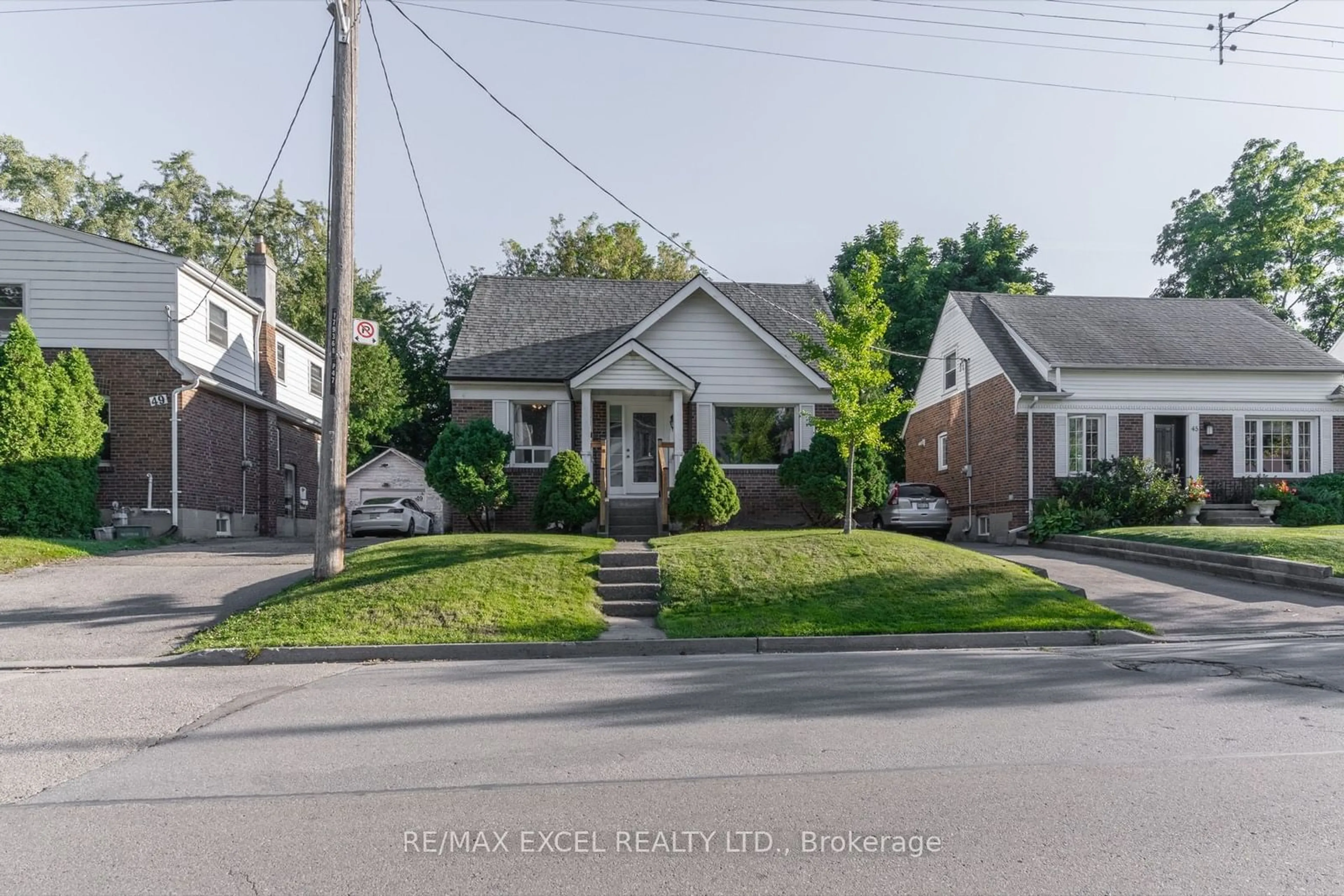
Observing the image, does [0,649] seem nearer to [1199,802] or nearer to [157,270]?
[1199,802]

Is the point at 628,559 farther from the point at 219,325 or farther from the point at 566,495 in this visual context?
the point at 219,325

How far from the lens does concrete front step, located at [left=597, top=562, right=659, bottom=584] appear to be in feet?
43.2

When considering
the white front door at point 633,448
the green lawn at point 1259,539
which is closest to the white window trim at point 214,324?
the white front door at point 633,448

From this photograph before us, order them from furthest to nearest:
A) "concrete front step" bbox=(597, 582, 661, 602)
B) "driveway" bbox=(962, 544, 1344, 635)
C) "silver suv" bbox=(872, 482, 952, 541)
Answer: "silver suv" bbox=(872, 482, 952, 541)
"concrete front step" bbox=(597, 582, 661, 602)
"driveway" bbox=(962, 544, 1344, 635)

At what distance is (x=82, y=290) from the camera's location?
20781 mm

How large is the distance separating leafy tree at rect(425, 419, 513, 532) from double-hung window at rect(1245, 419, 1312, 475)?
1853 cm

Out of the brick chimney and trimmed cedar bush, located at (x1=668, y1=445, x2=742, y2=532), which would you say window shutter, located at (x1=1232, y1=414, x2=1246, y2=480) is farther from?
the brick chimney

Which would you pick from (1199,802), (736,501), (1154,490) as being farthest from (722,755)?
(1154,490)

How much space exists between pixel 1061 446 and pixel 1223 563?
7620 mm

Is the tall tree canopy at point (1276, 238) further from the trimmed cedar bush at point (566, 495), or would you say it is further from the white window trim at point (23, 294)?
the white window trim at point (23, 294)

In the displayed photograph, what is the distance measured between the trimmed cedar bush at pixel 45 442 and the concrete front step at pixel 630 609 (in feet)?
40.6

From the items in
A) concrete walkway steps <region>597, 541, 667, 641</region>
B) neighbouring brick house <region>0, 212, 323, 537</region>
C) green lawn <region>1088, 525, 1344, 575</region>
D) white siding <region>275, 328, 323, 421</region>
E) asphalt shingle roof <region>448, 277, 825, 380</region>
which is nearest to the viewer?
concrete walkway steps <region>597, 541, 667, 641</region>

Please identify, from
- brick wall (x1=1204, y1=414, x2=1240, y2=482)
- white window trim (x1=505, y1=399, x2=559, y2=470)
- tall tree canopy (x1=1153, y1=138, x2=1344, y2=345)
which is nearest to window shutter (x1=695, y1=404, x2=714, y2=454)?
white window trim (x1=505, y1=399, x2=559, y2=470)

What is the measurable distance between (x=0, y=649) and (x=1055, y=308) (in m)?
25.6
